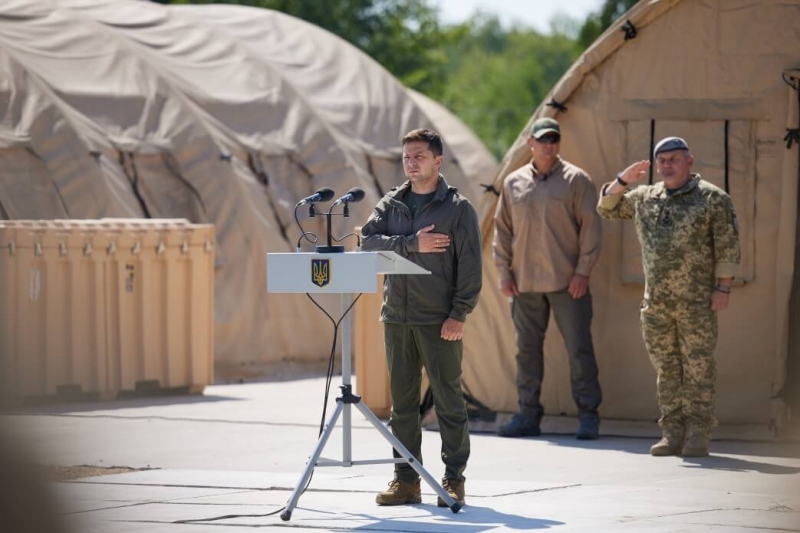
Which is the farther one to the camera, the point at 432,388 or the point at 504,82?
the point at 504,82

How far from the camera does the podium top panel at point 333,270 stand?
6590mm

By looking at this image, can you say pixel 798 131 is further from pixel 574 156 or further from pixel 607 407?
pixel 607 407

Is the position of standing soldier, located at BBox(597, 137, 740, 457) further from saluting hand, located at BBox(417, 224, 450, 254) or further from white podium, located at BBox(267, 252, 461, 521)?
white podium, located at BBox(267, 252, 461, 521)

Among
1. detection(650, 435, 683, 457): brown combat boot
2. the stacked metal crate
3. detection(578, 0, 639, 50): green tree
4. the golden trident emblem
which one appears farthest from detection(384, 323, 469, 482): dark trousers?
detection(578, 0, 639, 50): green tree

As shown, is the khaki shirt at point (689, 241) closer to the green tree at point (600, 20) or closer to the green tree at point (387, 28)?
the green tree at point (600, 20)

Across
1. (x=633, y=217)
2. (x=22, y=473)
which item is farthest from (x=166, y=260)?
(x=22, y=473)

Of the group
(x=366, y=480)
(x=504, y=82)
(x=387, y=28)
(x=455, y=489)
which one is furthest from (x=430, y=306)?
(x=504, y=82)

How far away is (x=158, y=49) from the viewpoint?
16.3 m

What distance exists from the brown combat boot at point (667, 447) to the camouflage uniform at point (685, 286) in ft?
0.13

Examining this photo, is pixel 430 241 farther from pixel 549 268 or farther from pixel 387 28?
pixel 387 28

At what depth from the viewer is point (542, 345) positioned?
9.98 m

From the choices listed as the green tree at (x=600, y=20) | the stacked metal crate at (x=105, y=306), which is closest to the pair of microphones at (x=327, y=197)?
the stacked metal crate at (x=105, y=306)

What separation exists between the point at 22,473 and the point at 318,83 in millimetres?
14173

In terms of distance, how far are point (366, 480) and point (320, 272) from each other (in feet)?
5.27
